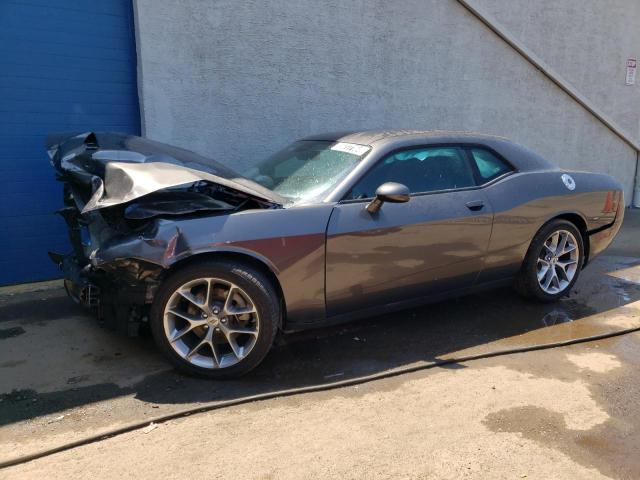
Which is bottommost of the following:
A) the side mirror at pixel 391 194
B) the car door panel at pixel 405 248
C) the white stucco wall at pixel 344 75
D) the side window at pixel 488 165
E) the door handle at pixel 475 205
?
the car door panel at pixel 405 248

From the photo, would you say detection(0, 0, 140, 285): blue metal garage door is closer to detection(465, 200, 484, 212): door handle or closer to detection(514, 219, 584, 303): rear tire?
detection(465, 200, 484, 212): door handle

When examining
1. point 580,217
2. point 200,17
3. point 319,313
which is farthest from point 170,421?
point 200,17

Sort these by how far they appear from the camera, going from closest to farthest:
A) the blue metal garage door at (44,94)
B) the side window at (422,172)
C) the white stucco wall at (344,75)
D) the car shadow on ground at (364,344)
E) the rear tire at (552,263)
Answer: the car shadow on ground at (364,344) < the side window at (422,172) < the rear tire at (552,263) < the blue metal garage door at (44,94) < the white stucco wall at (344,75)

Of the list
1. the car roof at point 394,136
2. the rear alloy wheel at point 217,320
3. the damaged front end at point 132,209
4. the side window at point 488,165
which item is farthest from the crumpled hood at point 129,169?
the side window at point 488,165

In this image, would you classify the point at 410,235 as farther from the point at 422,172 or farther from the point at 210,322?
the point at 210,322

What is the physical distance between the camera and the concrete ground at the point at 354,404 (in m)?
2.64

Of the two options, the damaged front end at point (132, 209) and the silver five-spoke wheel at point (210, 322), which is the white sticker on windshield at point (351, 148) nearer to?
the damaged front end at point (132, 209)

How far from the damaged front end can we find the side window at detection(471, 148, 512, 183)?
1.73m

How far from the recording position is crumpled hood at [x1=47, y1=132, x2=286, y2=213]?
3.32 m

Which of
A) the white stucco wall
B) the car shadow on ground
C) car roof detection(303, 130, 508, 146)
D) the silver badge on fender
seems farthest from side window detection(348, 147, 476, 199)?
the white stucco wall

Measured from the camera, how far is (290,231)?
137 inches

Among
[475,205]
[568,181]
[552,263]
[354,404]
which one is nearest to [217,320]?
[354,404]

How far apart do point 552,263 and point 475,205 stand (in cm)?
110

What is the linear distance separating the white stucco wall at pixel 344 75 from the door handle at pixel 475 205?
307 cm
